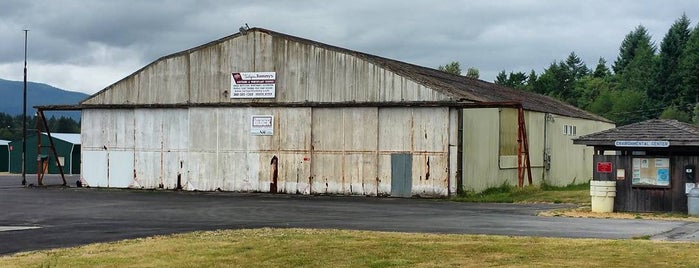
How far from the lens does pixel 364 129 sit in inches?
1571

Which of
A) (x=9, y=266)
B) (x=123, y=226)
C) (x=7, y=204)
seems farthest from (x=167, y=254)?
(x=7, y=204)

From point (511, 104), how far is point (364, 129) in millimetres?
6626

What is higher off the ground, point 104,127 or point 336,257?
point 104,127

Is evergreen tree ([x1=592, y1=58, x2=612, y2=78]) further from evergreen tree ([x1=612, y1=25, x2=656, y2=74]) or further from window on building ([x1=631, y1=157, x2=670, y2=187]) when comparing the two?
window on building ([x1=631, y1=157, x2=670, y2=187])

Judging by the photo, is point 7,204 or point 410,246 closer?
point 410,246

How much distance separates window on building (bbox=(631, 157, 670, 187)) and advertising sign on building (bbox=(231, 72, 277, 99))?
730 inches

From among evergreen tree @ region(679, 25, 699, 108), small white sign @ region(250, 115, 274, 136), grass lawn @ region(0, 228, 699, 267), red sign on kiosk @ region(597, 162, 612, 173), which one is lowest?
grass lawn @ region(0, 228, 699, 267)

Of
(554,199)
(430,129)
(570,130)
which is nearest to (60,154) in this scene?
(570,130)

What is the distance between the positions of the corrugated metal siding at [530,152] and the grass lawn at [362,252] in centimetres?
2057

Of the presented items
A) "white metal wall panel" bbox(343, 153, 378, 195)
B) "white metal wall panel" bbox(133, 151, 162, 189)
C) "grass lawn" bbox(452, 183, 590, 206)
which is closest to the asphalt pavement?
"white metal wall panel" bbox(343, 153, 378, 195)

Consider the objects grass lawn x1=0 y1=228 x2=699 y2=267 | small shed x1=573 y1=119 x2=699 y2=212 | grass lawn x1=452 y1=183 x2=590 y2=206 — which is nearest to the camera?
grass lawn x1=0 y1=228 x2=699 y2=267

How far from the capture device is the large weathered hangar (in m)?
38.9

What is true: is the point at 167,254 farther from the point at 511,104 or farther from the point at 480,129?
the point at 480,129

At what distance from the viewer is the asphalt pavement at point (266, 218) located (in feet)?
67.9
